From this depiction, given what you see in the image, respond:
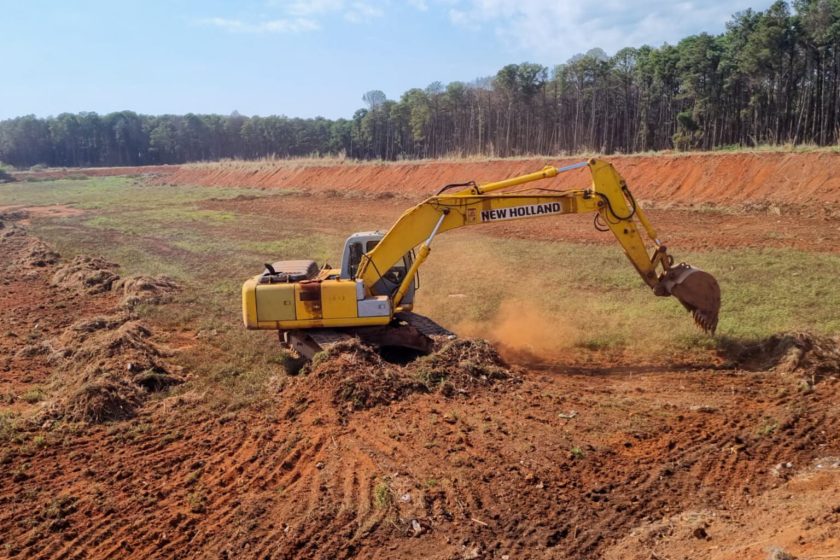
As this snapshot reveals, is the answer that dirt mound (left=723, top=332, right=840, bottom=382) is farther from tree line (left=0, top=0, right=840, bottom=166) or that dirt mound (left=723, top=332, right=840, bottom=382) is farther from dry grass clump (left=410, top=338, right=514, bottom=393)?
tree line (left=0, top=0, right=840, bottom=166)

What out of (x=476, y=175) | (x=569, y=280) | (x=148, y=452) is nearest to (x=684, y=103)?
(x=476, y=175)

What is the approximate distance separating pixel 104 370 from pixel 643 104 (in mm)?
48112

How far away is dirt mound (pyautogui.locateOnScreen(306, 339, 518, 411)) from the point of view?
9602 mm

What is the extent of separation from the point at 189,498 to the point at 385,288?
5298 millimetres

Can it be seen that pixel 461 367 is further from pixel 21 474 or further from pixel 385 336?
pixel 21 474

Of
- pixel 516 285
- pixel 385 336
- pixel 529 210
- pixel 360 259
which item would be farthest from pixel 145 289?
pixel 529 210

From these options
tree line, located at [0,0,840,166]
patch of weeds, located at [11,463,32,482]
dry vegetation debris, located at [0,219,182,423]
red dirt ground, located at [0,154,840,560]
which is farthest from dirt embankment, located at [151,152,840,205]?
patch of weeds, located at [11,463,32,482]

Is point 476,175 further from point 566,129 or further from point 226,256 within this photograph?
point 226,256

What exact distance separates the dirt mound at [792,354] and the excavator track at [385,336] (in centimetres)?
489

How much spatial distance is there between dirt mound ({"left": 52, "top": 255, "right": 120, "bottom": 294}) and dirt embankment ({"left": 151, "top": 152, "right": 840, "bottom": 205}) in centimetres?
2325

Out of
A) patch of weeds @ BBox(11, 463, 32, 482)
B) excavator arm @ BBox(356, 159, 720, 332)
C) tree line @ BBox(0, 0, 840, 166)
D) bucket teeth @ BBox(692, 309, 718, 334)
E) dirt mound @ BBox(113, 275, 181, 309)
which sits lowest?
patch of weeds @ BBox(11, 463, 32, 482)

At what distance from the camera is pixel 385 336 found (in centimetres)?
1149

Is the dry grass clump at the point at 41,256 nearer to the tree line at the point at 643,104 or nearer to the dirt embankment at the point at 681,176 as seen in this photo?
the dirt embankment at the point at 681,176

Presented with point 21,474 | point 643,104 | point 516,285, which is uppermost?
point 643,104
